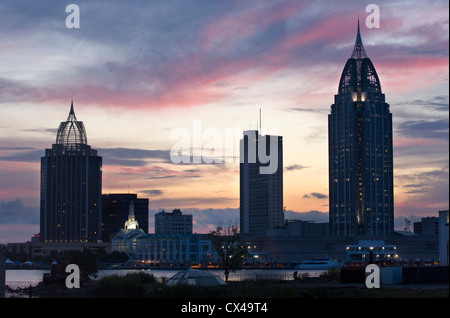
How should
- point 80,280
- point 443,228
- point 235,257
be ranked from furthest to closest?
point 235,257, point 80,280, point 443,228

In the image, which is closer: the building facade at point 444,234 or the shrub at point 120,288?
the shrub at point 120,288

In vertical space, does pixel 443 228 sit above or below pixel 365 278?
above

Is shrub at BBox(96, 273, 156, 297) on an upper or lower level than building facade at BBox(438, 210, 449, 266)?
lower

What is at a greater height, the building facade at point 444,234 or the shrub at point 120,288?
the building facade at point 444,234

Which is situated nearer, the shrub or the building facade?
the shrub

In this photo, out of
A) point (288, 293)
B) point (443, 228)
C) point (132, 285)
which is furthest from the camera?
point (443, 228)

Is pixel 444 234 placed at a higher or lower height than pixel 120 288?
higher

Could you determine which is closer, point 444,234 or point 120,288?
point 120,288

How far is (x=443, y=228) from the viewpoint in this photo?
351 feet
